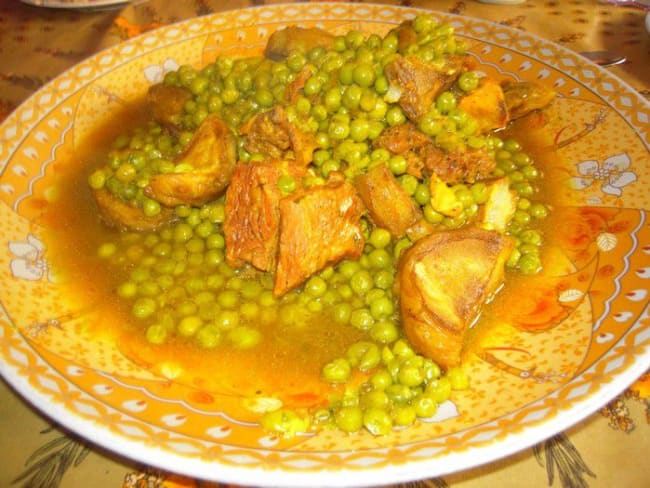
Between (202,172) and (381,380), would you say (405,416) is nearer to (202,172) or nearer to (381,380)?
(381,380)

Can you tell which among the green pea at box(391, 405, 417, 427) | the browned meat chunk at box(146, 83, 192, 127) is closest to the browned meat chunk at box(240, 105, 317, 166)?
the browned meat chunk at box(146, 83, 192, 127)

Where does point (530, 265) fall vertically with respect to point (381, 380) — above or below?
below

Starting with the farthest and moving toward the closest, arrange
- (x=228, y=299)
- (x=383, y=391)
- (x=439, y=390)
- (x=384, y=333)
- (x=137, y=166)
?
(x=137, y=166) → (x=228, y=299) → (x=384, y=333) → (x=383, y=391) → (x=439, y=390)

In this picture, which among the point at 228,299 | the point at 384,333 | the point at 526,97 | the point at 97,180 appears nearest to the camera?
the point at 384,333

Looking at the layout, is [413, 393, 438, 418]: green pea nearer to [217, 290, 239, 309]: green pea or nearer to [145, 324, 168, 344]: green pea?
[217, 290, 239, 309]: green pea

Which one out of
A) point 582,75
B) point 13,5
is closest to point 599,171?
point 582,75

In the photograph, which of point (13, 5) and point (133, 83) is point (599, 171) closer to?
point (133, 83)

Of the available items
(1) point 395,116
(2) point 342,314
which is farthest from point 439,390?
(1) point 395,116

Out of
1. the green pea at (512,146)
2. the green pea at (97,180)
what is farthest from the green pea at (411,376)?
the green pea at (97,180)
